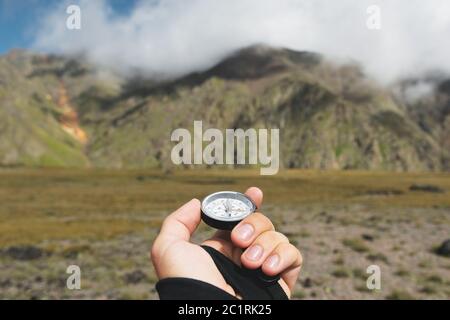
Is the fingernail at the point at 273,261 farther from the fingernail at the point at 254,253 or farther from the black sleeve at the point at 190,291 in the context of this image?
the black sleeve at the point at 190,291

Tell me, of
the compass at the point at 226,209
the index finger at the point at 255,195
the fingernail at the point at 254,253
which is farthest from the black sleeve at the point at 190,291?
the index finger at the point at 255,195

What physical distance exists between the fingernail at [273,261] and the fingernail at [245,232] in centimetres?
26

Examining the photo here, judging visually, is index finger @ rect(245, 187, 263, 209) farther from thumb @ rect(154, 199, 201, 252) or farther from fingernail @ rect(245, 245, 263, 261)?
fingernail @ rect(245, 245, 263, 261)

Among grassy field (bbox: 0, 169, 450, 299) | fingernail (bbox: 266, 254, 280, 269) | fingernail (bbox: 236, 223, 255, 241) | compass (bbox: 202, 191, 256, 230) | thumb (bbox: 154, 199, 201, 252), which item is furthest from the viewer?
grassy field (bbox: 0, 169, 450, 299)

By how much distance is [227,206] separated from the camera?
13.3ft

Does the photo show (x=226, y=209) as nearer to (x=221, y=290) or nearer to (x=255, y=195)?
(x=255, y=195)

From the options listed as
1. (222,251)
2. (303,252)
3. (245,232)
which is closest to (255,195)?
(222,251)

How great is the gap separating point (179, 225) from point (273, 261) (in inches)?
36.1

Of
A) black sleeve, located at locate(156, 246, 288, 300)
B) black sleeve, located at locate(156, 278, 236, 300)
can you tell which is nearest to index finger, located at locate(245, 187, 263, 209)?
black sleeve, located at locate(156, 246, 288, 300)

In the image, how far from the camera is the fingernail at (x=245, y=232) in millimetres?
3455

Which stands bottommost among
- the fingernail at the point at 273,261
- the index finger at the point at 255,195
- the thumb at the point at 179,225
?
the fingernail at the point at 273,261

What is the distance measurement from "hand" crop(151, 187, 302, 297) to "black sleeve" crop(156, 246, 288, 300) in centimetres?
7

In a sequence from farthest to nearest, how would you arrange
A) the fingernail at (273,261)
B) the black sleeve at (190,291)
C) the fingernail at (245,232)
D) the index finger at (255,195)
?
1. the index finger at (255,195)
2. the fingernail at (245,232)
3. the fingernail at (273,261)
4. the black sleeve at (190,291)

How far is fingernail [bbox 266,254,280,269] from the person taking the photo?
3272mm
